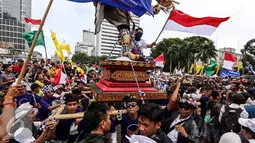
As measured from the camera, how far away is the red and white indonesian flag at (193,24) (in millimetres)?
5148

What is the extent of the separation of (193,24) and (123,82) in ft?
7.71

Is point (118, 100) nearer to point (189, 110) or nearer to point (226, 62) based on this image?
point (189, 110)

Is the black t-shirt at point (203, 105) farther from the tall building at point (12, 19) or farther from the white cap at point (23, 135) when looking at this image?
the tall building at point (12, 19)

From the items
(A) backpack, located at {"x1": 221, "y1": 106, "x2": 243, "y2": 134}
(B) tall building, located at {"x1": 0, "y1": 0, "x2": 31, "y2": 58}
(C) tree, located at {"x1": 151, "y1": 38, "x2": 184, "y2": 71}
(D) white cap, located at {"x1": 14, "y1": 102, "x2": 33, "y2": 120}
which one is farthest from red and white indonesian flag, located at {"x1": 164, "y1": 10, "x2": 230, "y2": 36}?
(B) tall building, located at {"x1": 0, "y1": 0, "x2": 31, "y2": 58}

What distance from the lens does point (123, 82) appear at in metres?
4.21

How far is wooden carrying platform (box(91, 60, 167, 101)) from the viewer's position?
3.90 m

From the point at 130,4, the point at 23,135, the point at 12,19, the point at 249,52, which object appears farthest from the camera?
the point at 12,19

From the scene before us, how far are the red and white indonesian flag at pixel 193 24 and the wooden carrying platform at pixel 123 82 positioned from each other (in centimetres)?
140

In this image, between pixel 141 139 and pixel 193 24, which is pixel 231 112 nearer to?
pixel 193 24

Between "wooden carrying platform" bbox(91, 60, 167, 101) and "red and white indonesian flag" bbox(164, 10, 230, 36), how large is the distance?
140 centimetres

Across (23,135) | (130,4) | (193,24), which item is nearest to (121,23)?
(130,4)

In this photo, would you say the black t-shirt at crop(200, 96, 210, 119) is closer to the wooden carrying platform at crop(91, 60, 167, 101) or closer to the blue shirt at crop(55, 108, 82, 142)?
the wooden carrying platform at crop(91, 60, 167, 101)

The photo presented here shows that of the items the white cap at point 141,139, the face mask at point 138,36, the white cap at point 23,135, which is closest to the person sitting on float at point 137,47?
the face mask at point 138,36

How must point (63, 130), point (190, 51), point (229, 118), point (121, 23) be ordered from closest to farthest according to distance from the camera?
1. point (63, 130)
2. point (229, 118)
3. point (121, 23)
4. point (190, 51)
